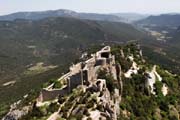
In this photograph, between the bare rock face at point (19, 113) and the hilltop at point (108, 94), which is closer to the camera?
the hilltop at point (108, 94)

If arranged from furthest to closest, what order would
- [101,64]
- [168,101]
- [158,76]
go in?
1. [158,76]
2. [168,101]
3. [101,64]

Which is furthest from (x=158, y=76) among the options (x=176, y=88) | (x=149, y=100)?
(x=149, y=100)

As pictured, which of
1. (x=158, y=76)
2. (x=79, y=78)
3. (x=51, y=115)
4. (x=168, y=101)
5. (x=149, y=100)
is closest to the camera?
(x=51, y=115)

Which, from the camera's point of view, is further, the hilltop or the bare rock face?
the bare rock face

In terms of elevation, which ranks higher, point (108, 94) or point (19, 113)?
point (108, 94)

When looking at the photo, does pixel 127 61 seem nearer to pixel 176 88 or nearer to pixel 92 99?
pixel 176 88

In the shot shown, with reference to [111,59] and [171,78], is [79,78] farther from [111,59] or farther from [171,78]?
[171,78]

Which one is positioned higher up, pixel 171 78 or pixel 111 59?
pixel 111 59

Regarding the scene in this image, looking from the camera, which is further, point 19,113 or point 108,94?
point 19,113

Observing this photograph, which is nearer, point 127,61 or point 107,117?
point 107,117
